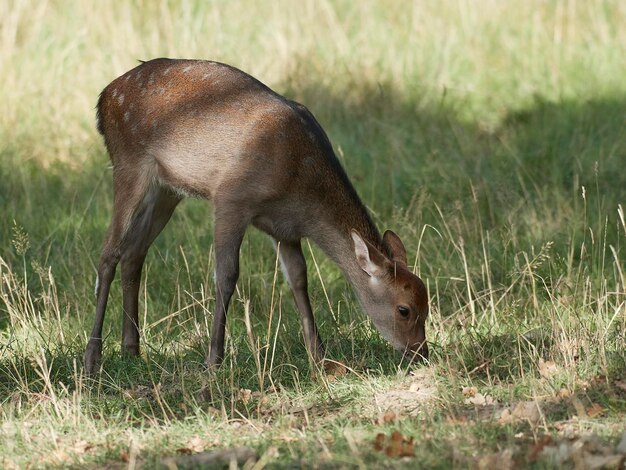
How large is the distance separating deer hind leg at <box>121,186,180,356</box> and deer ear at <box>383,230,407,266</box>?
141 cm

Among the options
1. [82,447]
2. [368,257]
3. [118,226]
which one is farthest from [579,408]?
[118,226]

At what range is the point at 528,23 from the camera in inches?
485

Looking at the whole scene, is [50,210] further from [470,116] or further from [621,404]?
[621,404]

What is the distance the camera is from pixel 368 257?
7.02 meters

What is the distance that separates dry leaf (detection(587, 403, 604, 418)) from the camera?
5445 millimetres

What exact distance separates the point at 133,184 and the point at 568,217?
322 cm

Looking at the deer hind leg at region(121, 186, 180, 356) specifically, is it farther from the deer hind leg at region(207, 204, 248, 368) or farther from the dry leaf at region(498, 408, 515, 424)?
the dry leaf at region(498, 408, 515, 424)

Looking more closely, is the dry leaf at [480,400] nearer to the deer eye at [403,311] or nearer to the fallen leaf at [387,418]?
the fallen leaf at [387,418]

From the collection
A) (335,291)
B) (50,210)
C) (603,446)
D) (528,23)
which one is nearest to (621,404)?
(603,446)

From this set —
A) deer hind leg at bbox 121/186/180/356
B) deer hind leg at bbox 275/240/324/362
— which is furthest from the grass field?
deer hind leg at bbox 121/186/180/356

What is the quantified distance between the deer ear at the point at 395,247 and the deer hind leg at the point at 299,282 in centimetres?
57

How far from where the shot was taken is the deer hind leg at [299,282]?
709 cm

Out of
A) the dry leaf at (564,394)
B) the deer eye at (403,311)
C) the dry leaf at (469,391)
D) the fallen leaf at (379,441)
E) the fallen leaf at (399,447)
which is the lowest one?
the dry leaf at (469,391)

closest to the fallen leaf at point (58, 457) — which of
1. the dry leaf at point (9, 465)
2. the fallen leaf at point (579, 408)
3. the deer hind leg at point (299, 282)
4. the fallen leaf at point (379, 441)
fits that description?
the dry leaf at point (9, 465)
